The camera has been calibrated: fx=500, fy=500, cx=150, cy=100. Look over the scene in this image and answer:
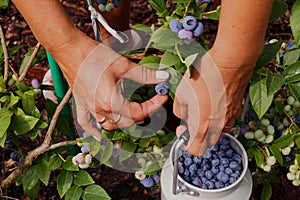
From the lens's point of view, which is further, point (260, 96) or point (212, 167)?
point (212, 167)

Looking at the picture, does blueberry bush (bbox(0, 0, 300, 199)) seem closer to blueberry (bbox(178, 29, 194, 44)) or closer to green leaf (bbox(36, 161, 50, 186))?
green leaf (bbox(36, 161, 50, 186))

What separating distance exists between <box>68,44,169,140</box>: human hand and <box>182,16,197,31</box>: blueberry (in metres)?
0.16

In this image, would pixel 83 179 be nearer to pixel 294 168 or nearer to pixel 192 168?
pixel 192 168

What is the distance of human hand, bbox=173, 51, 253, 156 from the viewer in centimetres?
110

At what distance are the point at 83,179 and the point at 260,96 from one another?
59cm

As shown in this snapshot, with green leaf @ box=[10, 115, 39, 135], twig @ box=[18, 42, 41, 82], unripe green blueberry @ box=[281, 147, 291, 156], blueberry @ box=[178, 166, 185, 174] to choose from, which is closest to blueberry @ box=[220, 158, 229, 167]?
blueberry @ box=[178, 166, 185, 174]

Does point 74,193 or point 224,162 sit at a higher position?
point 224,162

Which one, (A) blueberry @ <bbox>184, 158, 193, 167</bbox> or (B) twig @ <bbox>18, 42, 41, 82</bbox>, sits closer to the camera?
(A) blueberry @ <bbox>184, 158, 193, 167</bbox>

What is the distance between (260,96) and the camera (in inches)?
49.2

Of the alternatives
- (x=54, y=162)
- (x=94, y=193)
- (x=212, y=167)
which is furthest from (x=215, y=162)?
(x=54, y=162)

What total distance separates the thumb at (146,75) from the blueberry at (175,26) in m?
0.14

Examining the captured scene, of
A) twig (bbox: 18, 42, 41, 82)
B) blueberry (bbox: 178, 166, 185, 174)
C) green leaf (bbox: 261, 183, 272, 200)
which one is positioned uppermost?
twig (bbox: 18, 42, 41, 82)

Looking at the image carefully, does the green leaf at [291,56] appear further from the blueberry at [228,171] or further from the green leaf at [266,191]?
the green leaf at [266,191]

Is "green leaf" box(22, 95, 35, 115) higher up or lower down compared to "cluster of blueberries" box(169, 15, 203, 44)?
lower down
